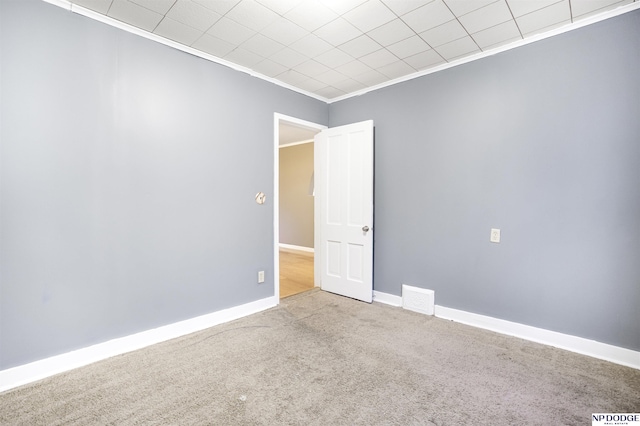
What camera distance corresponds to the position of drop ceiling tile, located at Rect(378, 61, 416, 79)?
3.02 metres

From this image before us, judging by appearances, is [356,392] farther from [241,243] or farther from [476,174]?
[476,174]

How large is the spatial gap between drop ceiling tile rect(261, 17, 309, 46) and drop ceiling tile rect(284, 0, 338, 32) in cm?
6

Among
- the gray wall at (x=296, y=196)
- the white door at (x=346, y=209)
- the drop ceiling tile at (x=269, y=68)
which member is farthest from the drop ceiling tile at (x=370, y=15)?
the gray wall at (x=296, y=196)

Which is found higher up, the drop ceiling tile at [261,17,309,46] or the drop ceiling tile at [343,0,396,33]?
the drop ceiling tile at [343,0,396,33]

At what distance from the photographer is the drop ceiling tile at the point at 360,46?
255 centimetres

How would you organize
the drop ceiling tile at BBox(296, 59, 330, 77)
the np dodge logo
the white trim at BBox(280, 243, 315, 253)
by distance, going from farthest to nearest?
the white trim at BBox(280, 243, 315, 253) → the drop ceiling tile at BBox(296, 59, 330, 77) → the np dodge logo

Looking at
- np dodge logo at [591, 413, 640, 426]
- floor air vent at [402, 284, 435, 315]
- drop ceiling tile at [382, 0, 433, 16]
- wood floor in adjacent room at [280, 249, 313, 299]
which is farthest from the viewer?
wood floor in adjacent room at [280, 249, 313, 299]

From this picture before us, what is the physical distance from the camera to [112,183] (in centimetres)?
232

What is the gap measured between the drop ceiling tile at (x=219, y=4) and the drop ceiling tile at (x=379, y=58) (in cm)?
130

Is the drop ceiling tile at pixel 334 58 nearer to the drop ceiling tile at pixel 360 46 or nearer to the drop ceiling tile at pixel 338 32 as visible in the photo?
the drop ceiling tile at pixel 360 46

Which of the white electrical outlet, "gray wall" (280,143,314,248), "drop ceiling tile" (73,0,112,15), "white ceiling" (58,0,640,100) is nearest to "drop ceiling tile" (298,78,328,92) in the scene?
"white ceiling" (58,0,640,100)

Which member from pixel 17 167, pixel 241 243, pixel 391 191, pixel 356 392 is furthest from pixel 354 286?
pixel 17 167

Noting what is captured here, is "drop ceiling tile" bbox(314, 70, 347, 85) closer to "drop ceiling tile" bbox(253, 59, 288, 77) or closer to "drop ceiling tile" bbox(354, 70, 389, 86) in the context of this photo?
"drop ceiling tile" bbox(354, 70, 389, 86)

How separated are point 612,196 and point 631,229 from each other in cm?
27
